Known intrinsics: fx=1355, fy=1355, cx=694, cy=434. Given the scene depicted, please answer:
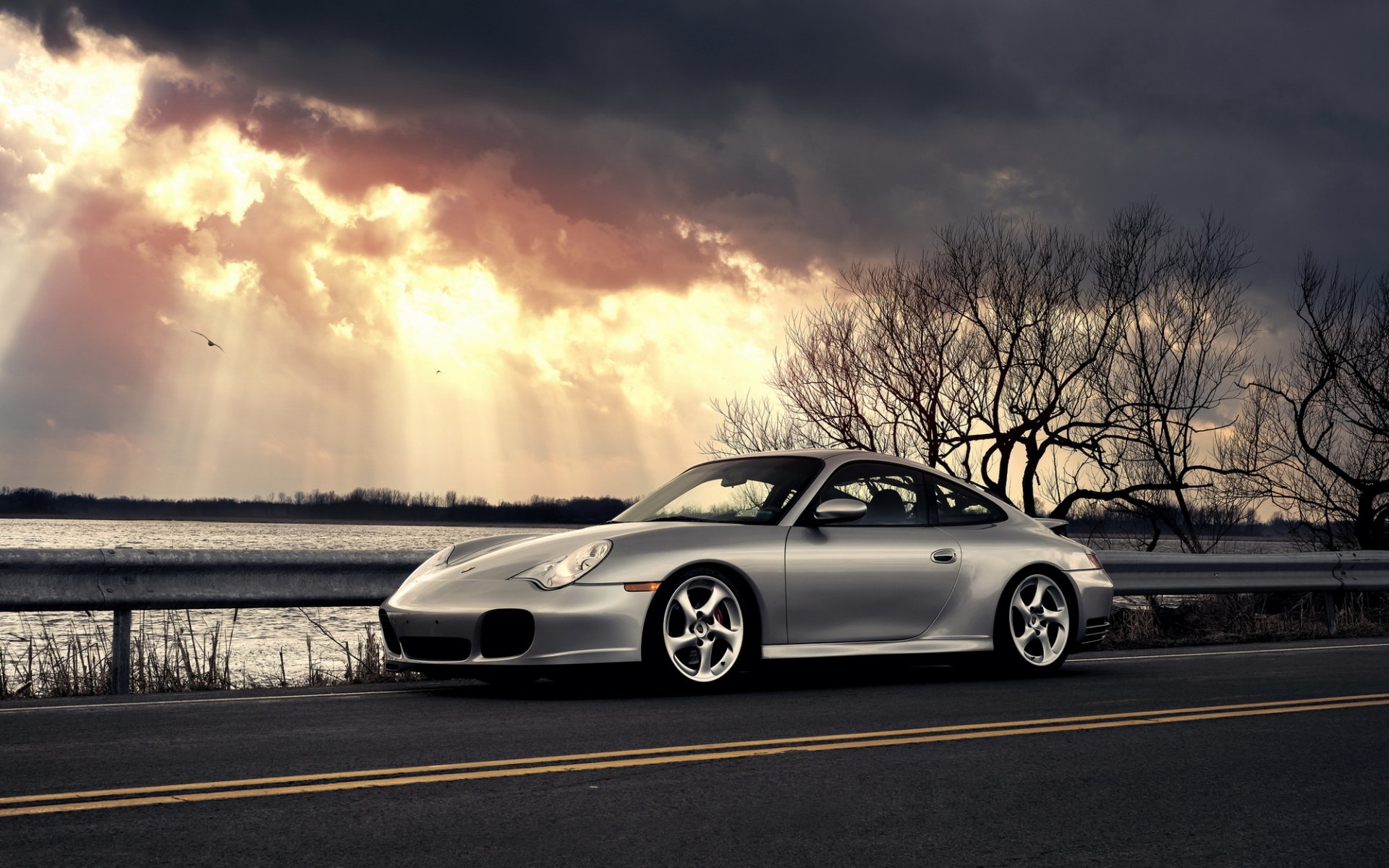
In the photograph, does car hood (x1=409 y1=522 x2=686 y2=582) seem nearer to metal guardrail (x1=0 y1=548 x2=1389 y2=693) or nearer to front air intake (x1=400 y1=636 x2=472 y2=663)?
front air intake (x1=400 y1=636 x2=472 y2=663)

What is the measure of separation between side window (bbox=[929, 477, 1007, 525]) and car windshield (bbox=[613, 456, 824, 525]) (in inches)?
37.1

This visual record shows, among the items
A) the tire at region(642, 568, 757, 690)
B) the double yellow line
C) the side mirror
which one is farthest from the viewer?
the side mirror

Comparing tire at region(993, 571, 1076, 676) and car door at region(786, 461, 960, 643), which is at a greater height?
car door at region(786, 461, 960, 643)

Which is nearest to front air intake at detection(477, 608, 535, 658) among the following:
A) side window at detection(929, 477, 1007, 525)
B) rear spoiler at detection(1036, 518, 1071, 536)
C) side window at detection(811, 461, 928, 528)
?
side window at detection(811, 461, 928, 528)

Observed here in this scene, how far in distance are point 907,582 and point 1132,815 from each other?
12.7 feet

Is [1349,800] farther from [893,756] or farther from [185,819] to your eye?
[185,819]

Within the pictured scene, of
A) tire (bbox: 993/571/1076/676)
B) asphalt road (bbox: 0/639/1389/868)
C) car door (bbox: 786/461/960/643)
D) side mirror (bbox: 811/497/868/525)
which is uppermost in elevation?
side mirror (bbox: 811/497/868/525)

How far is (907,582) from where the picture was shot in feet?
27.4

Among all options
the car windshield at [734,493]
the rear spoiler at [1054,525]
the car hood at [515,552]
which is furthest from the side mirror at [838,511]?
the rear spoiler at [1054,525]

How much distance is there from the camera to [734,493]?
28.1 feet

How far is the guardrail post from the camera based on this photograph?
8422mm

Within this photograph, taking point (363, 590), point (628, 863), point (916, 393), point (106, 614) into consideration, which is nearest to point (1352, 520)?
point (916, 393)

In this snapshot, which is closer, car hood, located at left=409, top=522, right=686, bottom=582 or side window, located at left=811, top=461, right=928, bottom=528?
car hood, located at left=409, top=522, right=686, bottom=582

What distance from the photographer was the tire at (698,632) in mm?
7434
